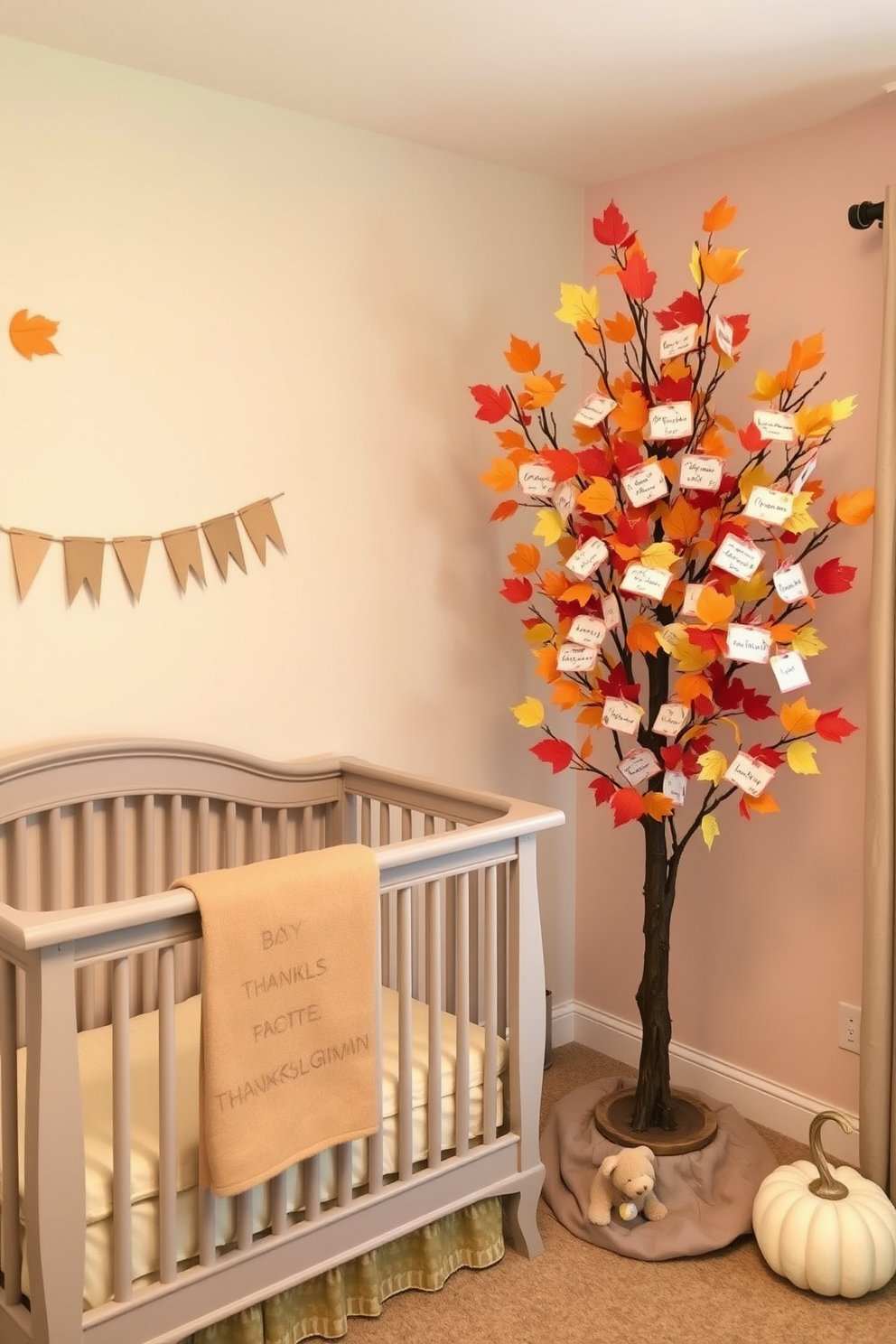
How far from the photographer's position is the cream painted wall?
221cm

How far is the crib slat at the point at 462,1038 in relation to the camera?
2137 mm

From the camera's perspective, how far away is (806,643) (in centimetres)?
234

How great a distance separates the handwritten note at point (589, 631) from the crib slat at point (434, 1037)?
0.61 m

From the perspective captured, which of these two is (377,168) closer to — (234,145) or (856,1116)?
(234,145)

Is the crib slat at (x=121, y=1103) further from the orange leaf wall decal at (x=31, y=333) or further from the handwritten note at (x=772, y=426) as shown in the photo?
the handwritten note at (x=772, y=426)

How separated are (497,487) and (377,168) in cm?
80

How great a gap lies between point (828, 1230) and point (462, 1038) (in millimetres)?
721

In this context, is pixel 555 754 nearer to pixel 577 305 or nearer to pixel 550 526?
pixel 550 526

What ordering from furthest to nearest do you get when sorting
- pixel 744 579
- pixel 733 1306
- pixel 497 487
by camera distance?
pixel 497 487 < pixel 744 579 < pixel 733 1306

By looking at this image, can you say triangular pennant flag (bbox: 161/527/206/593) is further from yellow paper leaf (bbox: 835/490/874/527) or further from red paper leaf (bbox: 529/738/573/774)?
yellow paper leaf (bbox: 835/490/874/527)

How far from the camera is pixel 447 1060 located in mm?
2188

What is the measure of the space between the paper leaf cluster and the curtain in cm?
9

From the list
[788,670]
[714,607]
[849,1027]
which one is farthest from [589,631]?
[849,1027]

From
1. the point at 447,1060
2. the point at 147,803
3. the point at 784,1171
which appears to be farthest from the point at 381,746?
the point at 784,1171
